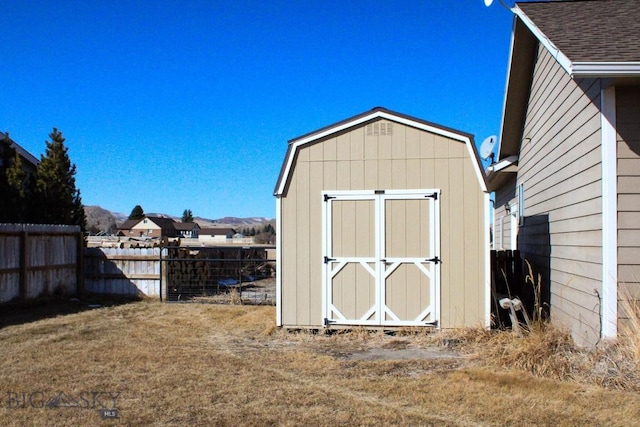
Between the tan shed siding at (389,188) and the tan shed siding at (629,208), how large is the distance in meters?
2.49

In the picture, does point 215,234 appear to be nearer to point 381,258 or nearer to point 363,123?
point 363,123

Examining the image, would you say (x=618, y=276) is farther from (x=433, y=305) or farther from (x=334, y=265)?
(x=334, y=265)

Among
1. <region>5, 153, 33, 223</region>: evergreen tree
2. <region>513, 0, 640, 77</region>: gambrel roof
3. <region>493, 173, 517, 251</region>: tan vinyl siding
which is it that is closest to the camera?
<region>513, 0, 640, 77</region>: gambrel roof

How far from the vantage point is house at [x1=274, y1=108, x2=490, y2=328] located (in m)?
7.98

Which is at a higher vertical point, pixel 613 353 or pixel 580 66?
pixel 580 66

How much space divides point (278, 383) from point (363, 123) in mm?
4255

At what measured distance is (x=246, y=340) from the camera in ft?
26.1

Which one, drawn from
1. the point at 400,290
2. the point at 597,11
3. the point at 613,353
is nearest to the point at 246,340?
the point at 400,290

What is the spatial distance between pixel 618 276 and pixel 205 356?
4751mm

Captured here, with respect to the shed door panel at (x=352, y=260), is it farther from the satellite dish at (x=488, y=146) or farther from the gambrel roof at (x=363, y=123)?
the satellite dish at (x=488, y=146)

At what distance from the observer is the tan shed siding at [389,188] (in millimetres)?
7969

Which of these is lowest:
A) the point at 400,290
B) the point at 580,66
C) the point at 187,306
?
the point at 187,306

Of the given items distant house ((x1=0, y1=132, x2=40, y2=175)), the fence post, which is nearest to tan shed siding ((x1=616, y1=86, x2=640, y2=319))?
the fence post

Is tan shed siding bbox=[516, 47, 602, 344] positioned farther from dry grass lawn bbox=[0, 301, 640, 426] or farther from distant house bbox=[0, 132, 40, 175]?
distant house bbox=[0, 132, 40, 175]
